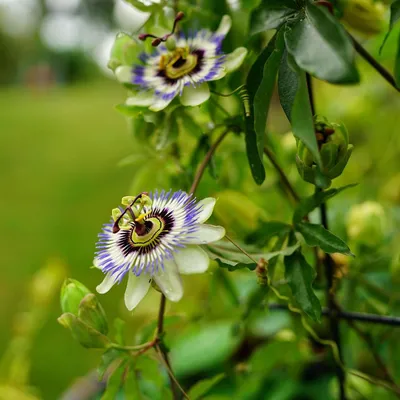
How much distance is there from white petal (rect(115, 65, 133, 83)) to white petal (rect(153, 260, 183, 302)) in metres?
0.18

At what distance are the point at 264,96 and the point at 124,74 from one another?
17 cm

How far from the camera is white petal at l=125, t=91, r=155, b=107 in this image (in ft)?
1.44

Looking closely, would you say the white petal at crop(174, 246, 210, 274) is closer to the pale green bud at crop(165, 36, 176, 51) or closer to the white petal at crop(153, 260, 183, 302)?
the white petal at crop(153, 260, 183, 302)

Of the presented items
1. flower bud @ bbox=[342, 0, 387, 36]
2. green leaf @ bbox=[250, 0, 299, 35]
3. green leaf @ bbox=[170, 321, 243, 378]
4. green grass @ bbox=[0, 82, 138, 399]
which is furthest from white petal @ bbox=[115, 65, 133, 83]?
green grass @ bbox=[0, 82, 138, 399]

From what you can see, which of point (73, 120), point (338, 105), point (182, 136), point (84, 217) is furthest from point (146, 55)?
point (73, 120)

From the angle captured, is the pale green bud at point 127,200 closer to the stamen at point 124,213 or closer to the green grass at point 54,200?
the stamen at point 124,213

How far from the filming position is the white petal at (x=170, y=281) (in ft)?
1.13

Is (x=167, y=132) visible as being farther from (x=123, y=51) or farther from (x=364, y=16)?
(x=364, y=16)

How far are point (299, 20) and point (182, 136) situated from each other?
0.83 feet

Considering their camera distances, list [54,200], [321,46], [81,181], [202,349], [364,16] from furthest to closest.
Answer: [81,181], [54,200], [202,349], [364,16], [321,46]

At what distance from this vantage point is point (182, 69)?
1.47 ft

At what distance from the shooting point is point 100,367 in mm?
387

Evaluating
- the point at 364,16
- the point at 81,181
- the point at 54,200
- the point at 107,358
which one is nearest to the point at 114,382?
the point at 107,358

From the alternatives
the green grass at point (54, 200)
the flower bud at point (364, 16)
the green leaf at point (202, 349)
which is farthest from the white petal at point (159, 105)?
the green grass at point (54, 200)
